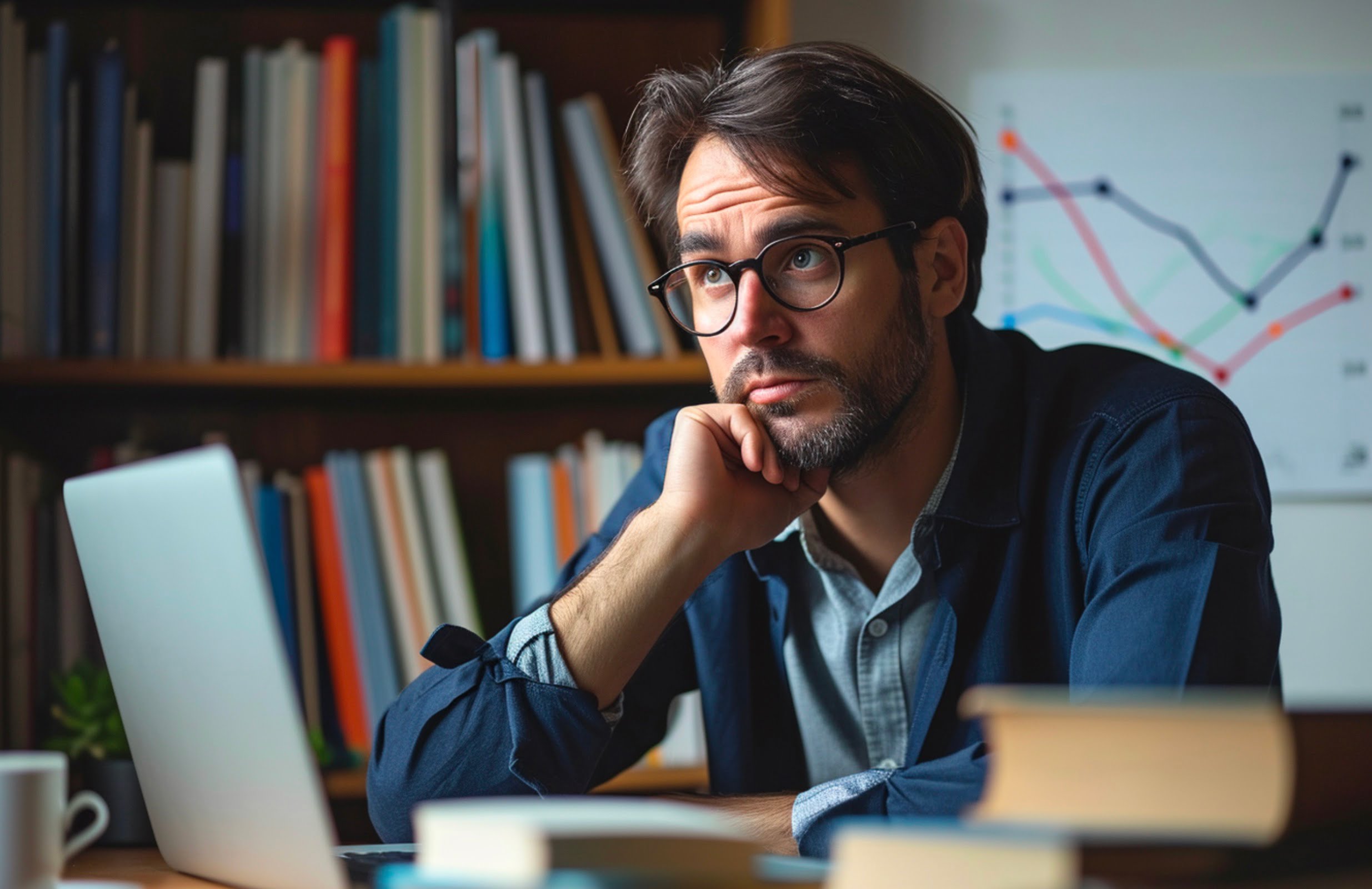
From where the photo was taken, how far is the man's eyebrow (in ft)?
4.23

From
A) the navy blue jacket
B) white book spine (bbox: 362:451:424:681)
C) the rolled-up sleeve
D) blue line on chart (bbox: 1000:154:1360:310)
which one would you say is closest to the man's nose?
the navy blue jacket

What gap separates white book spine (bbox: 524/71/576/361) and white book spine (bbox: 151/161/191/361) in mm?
501

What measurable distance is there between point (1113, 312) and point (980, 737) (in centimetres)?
105

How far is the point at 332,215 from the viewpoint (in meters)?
1.70

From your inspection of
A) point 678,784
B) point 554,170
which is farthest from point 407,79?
point 678,784

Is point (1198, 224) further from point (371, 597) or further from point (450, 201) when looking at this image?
point (371, 597)

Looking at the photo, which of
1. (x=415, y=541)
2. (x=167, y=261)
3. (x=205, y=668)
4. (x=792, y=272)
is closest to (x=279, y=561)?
(x=415, y=541)

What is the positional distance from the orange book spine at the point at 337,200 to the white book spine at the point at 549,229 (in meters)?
0.26

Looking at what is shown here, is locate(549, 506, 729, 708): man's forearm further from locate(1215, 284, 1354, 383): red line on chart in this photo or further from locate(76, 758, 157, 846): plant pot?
locate(1215, 284, 1354, 383): red line on chart

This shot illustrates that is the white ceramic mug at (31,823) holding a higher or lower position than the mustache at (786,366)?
lower

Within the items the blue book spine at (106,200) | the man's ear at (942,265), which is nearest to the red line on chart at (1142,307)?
the man's ear at (942,265)

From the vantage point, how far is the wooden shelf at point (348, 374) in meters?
1.60

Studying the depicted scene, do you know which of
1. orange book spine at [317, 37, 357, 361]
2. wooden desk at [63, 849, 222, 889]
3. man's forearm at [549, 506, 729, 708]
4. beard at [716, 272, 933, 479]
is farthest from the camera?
orange book spine at [317, 37, 357, 361]

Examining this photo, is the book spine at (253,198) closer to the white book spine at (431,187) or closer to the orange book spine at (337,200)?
the orange book spine at (337,200)
